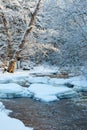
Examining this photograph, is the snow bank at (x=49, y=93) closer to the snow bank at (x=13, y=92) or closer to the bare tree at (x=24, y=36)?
the snow bank at (x=13, y=92)

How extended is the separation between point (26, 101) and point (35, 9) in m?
10.4

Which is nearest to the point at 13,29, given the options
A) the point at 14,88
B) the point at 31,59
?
the point at 31,59

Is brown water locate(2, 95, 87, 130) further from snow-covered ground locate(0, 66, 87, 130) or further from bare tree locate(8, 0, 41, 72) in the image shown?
bare tree locate(8, 0, 41, 72)

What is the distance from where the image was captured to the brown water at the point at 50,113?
481 inches

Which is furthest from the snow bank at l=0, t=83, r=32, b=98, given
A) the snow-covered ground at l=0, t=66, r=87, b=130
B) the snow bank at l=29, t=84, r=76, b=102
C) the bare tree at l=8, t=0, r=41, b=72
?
the bare tree at l=8, t=0, r=41, b=72

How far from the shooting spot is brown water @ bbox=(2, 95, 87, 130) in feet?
40.1

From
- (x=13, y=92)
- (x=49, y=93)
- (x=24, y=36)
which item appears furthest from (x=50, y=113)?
(x=24, y=36)

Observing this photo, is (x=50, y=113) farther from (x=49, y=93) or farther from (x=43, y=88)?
(x=43, y=88)

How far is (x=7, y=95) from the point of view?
683 inches

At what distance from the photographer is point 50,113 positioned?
1405 centimetres

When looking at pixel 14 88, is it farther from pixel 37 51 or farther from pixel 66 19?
pixel 37 51

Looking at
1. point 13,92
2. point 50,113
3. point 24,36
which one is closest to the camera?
point 50,113

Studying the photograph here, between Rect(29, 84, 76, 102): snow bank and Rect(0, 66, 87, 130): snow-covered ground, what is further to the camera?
Rect(0, 66, 87, 130): snow-covered ground

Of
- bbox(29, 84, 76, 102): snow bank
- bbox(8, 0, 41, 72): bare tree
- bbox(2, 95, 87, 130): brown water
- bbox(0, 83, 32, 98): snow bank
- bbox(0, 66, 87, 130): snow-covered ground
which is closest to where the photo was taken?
bbox(2, 95, 87, 130): brown water
